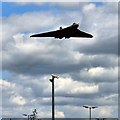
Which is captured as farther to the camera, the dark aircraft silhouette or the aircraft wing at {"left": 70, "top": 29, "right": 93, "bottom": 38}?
the aircraft wing at {"left": 70, "top": 29, "right": 93, "bottom": 38}

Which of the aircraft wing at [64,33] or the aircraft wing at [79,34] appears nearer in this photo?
the aircraft wing at [64,33]

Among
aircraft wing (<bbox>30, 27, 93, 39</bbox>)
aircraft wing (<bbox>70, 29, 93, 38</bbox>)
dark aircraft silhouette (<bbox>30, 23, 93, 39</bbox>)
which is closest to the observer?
dark aircraft silhouette (<bbox>30, 23, 93, 39</bbox>)

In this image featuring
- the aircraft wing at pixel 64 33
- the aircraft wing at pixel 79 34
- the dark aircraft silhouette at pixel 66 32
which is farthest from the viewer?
the aircraft wing at pixel 79 34

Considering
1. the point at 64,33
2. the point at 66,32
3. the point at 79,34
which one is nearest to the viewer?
the point at 66,32

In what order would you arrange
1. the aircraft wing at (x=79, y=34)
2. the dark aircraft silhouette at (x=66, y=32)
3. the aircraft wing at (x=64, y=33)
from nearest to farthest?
the dark aircraft silhouette at (x=66, y=32) → the aircraft wing at (x=64, y=33) → the aircraft wing at (x=79, y=34)

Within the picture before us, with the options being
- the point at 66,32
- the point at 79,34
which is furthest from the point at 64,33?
the point at 79,34

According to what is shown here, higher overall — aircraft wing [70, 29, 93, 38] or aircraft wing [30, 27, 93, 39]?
aircraft wing [70, 29, 93, 38]

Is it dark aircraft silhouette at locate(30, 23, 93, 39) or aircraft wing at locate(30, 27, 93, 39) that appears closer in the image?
dark aircraft silhouette at locate(30, 23, 93, 39)

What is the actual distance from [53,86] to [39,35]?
16.9 meters

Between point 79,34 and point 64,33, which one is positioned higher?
point 79,34

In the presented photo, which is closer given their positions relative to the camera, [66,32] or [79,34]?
[66,32]

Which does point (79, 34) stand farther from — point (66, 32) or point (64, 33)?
point (66, 32)

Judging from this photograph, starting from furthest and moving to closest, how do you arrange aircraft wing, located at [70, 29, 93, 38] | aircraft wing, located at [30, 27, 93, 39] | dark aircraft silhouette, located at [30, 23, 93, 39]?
aircraft wing, located at [70, 29, 93, 38]
aircraft wing, located at [30, 27, 93, 39]
dark aircraft silhouette, located at [30, 23, 93, 39]

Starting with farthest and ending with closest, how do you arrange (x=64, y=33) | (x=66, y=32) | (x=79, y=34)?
(x=79, y=34) < (x=64, y=33) < (x=66, y=32)
